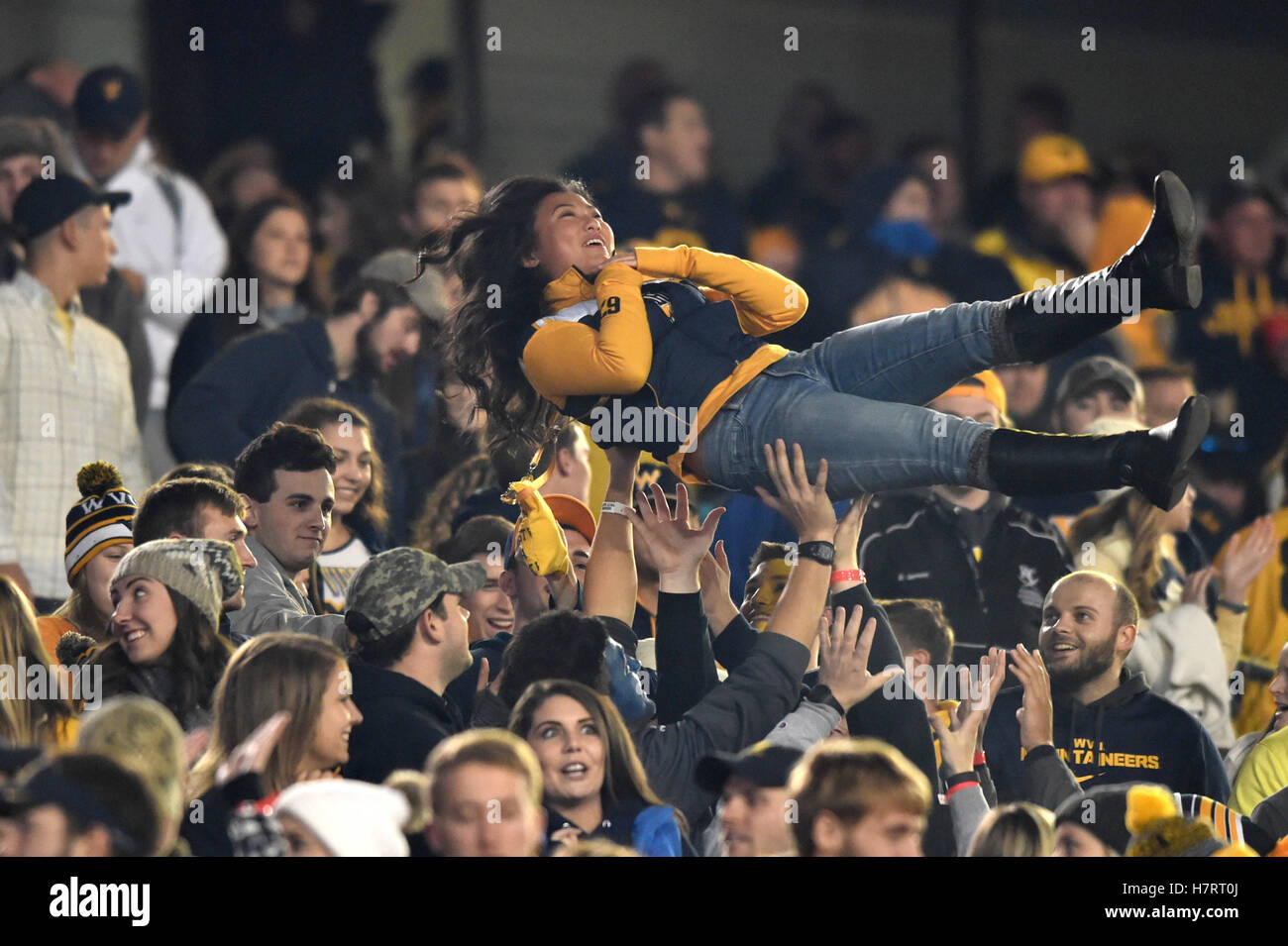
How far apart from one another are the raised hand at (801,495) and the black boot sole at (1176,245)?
0.91m

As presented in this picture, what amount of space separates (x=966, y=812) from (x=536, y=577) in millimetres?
1315

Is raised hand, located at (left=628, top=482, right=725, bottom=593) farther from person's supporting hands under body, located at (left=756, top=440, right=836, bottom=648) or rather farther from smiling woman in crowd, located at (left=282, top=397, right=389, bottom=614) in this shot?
smiling woman in crowd, located at (left=282, top=397, right=389, bottom=614)

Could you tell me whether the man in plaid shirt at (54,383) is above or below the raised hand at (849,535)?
above

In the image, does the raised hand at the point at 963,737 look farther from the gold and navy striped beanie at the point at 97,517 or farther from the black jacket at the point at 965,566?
the gold and navy striped beanie at the point at 97,517

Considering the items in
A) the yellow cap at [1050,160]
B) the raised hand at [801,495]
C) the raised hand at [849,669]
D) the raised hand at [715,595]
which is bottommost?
the raised hand at [849,669]

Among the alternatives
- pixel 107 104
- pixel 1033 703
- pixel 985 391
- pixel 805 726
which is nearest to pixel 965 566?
pixel 985 391

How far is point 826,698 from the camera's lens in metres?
4.67

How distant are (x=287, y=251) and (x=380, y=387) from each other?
58 cm

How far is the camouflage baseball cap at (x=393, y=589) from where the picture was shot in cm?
458

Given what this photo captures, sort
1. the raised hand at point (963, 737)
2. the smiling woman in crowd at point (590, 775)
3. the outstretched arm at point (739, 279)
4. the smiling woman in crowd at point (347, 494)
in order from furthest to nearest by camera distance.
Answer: the smiling woman in crowd at point (347, 494), the outstretched arm at point (739, 279), the raised hand at point (963, 737), the smiling woman in crowd at point (590, 775)

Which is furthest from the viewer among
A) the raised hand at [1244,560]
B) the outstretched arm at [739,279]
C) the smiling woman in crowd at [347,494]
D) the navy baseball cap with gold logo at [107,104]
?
the navy baseball cap with gold logo at [107,104]

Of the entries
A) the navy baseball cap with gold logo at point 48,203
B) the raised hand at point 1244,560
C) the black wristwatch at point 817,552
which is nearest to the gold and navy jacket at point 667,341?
the black wristwatch at point 817,552

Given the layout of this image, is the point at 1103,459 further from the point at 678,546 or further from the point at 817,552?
the point at 678,546

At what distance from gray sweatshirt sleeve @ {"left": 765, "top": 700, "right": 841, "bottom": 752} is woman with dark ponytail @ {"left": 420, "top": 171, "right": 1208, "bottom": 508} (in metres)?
0.66
